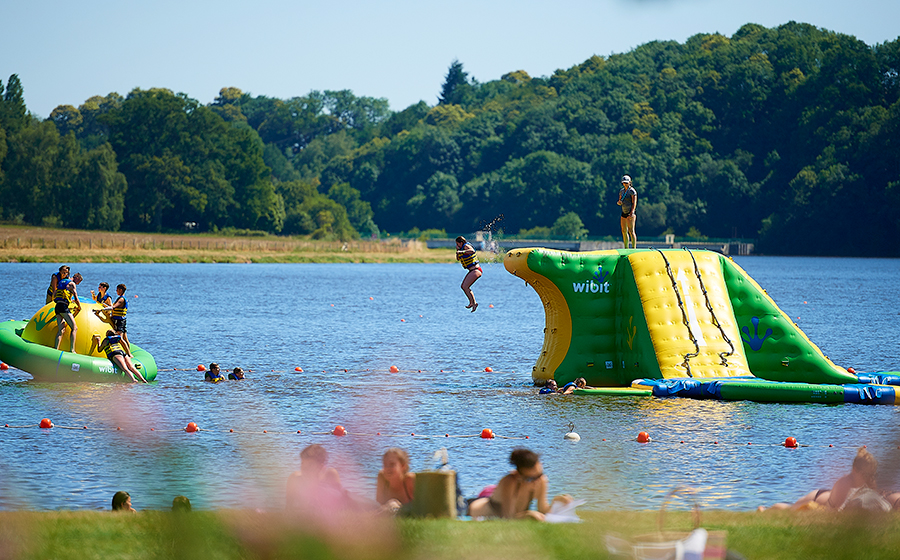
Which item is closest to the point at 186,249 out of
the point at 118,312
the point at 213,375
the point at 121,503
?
Answer: the point at 213,375

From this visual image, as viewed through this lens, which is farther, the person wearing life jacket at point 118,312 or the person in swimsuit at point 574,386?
the person wearing life jacket at point 118,312

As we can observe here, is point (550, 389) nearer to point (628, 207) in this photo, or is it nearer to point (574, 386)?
point (574, 386)

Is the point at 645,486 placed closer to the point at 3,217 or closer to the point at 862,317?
the point at 862,317

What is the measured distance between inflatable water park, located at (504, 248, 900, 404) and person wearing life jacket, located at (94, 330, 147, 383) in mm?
9213

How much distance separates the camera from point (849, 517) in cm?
1009

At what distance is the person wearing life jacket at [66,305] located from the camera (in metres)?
24.5

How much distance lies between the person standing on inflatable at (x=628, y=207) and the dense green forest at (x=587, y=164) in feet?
388

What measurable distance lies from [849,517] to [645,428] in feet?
34.1

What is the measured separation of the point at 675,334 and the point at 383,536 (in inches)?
591

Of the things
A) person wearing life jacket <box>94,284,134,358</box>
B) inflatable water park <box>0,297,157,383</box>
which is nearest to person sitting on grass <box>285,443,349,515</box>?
person wearing life jacket <box>94,284,134,358</box>

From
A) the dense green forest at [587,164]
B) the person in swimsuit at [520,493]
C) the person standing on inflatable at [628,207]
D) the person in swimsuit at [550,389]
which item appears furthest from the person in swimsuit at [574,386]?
the dense green forest at [587,164]

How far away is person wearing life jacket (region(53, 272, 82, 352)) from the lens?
2446cm

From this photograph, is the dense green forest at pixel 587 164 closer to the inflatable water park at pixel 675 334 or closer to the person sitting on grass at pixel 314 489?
the inflatable water park at pixel 675 334

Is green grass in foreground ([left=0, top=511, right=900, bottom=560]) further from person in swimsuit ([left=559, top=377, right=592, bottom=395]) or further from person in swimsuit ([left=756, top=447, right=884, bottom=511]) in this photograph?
person in swimsuit ([left=559, top=377, right=592, bottom=395])
